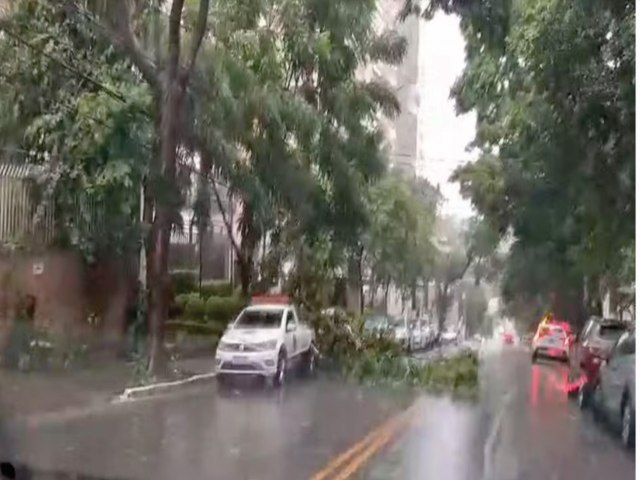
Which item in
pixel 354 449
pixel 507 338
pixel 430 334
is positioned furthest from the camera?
pixel 430 334

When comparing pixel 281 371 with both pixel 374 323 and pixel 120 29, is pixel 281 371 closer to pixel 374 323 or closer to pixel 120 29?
pixel 374 323

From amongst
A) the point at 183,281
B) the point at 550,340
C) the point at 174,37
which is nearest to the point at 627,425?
the point at 550,340

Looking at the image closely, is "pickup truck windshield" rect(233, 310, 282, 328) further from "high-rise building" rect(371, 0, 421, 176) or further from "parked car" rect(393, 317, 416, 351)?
"high-rise building" rect(371, 0, 421, 176)

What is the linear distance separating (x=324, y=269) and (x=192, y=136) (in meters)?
1.46

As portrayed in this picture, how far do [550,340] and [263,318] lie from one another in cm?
190

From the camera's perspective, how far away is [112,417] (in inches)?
278

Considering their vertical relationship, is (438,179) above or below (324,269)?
above

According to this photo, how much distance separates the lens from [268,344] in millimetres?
7004

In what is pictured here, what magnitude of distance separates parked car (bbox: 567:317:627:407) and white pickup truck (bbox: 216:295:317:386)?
174cm

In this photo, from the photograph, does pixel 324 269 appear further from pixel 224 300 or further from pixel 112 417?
pixel 112 417

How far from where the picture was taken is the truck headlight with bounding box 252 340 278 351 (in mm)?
6992

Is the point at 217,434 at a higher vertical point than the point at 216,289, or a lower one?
lower

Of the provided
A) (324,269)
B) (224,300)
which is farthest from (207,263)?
(324,269)

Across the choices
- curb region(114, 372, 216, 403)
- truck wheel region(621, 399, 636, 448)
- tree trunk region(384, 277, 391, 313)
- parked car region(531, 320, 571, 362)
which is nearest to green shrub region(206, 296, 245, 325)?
curb region(114, 372, 216, 403)
